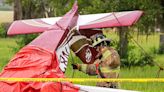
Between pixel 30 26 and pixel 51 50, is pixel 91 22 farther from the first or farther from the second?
pixel 51 50

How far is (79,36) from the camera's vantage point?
10031mm

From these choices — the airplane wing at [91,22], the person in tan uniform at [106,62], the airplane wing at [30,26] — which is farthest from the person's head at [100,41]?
the airplane wing at [30,26]

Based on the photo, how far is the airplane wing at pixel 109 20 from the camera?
368 inches

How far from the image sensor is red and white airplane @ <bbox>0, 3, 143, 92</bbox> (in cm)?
769

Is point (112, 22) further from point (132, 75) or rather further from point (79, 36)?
point (132, 75)

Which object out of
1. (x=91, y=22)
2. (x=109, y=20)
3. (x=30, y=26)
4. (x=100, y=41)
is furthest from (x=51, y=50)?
(x=30, y=26)

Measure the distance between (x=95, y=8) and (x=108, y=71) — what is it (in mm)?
12973

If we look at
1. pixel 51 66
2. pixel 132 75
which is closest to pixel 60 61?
pixel 51 66

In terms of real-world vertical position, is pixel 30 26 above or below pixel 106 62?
above

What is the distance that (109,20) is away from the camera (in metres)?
9.59

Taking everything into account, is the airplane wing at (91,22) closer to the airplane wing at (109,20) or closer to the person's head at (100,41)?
the airplane wing at (109,20)

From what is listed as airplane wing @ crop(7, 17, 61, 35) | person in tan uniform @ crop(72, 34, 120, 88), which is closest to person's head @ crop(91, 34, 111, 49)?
person in tan uniform @ crop(72, 34, 120, 88)

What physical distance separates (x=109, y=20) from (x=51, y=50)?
147cm

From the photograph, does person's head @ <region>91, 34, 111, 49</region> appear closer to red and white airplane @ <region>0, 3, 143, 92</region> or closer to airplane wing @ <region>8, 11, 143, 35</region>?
red and white airplane @ <region>0, 3, 143, 92</region>
